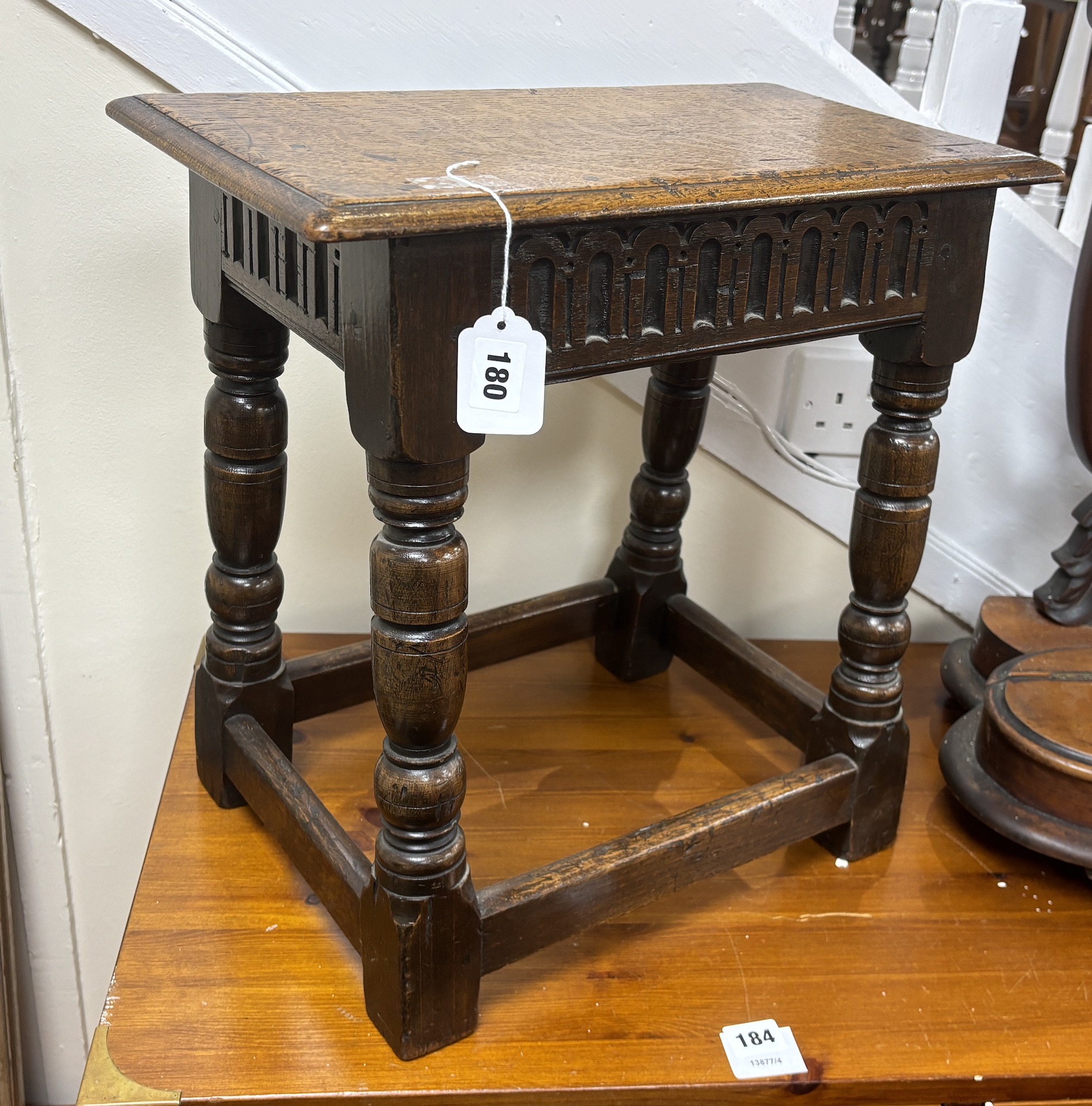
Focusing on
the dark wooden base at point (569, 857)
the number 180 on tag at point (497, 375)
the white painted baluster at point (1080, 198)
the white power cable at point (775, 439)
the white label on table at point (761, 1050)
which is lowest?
the white label on table at point (761, 1050)

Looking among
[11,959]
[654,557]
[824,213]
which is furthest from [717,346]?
[11,959]

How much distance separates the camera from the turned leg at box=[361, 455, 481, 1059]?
2.07ft

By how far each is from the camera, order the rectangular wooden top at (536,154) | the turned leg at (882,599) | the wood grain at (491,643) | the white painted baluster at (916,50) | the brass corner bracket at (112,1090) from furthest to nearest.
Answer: the white painted baluster at (916,50) → the wood grain at (491,643) → the turned leg at (882,599) → the brass corner bracket at (112,1090) → the rectangular wooden top at (536,154)

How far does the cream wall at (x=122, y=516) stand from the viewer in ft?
3.29

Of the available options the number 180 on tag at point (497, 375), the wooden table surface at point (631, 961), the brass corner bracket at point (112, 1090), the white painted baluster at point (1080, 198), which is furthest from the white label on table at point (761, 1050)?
the white painted baluster at point (1080, 198)

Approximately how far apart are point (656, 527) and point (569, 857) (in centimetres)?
40

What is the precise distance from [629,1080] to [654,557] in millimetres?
496

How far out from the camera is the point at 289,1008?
776 millimetres

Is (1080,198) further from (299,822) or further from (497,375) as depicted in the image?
(299,822)

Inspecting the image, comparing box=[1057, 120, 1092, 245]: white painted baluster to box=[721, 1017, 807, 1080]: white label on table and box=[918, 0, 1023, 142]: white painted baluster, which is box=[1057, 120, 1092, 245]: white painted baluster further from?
box=[721, 1017, 807, 1080]: white label on table

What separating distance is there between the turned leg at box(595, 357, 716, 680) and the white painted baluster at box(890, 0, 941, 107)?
0.34 m

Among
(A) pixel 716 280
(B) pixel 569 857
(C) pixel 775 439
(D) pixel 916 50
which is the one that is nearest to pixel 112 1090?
(B) pixel 569 857

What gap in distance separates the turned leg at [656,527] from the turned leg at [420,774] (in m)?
0.45

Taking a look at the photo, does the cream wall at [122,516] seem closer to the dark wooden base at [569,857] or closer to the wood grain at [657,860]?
the dark wooden base at [569,857]
